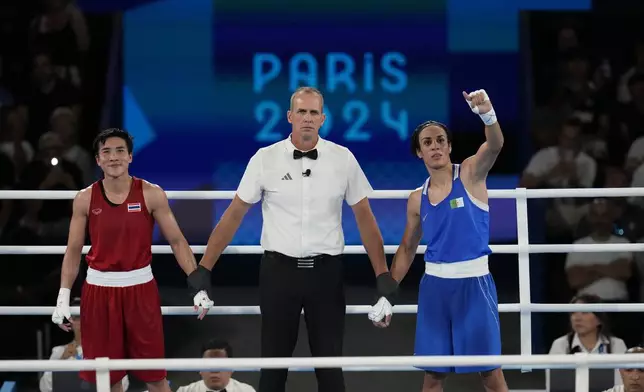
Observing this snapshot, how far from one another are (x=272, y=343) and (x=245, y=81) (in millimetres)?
3548

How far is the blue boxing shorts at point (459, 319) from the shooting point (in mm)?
3529

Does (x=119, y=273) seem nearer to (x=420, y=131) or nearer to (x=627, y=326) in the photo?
(x=420, y=131)

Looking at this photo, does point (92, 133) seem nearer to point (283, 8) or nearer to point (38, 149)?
point (38, 149)

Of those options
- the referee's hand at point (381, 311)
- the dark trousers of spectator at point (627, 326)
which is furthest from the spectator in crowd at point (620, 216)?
the referee's hand at point (381, 311)

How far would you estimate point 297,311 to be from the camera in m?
3.55

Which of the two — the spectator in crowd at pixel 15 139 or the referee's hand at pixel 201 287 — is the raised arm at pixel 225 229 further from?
the spectator in crowd at pixel 15 139

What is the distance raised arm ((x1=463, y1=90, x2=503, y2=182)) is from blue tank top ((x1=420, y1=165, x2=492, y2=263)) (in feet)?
0.21

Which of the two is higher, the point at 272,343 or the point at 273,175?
the point at 273,175

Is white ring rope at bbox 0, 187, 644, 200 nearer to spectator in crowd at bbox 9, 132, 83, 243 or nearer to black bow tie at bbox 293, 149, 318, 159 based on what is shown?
black bow tie at bbox 293, 149, 318, 159

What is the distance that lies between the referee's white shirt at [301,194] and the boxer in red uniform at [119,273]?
0.34 meters

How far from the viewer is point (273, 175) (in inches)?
143

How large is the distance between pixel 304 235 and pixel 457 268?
0.54m

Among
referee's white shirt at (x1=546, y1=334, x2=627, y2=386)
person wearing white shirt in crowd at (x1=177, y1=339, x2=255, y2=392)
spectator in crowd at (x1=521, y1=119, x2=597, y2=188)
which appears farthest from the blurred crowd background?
person wearing white shirt in crowd at (x1=177, y1=339, x2=255, y2=392)

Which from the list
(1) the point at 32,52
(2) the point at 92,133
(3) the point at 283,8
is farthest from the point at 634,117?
(1) the point at 32,52
